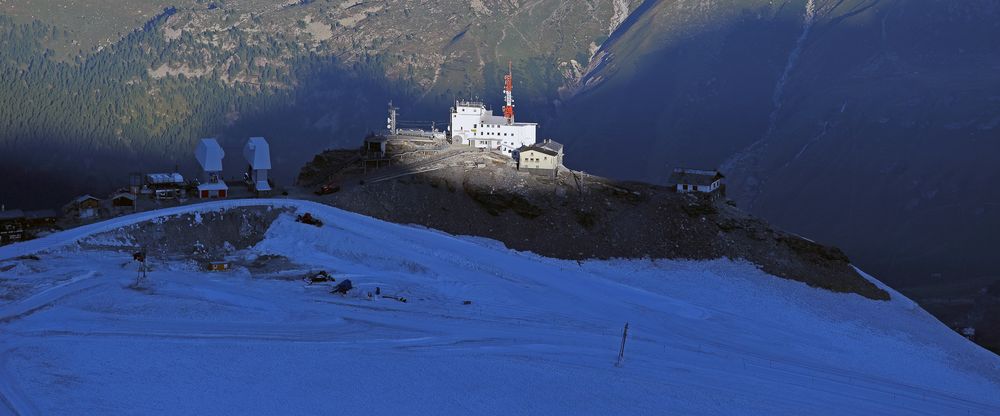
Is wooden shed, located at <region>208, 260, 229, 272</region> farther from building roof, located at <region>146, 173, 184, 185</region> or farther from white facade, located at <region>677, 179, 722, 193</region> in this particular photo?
white facade, located at <region>677, 179, 722, 193</region>

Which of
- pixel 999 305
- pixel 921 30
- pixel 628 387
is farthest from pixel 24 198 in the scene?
pixel 921 30

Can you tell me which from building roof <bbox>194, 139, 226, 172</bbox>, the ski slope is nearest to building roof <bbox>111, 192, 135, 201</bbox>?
the ski slope

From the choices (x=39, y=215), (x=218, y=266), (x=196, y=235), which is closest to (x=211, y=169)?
(x=196, y=235)

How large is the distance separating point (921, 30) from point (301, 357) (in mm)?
103277

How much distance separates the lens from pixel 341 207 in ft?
282

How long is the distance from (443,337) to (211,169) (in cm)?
3169

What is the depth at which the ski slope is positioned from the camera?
2250 inches

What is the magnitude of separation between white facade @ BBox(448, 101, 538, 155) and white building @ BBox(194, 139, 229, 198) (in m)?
19.9

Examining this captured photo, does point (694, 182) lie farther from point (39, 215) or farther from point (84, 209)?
point (39, 215)

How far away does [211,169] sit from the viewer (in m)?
90.1

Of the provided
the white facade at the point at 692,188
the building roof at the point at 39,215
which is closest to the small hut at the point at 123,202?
the building roof at the point at 39,215

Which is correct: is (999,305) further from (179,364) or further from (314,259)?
(179,364)

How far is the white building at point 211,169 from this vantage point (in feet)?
285

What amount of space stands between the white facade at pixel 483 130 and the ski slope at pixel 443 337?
19286 millimetres
